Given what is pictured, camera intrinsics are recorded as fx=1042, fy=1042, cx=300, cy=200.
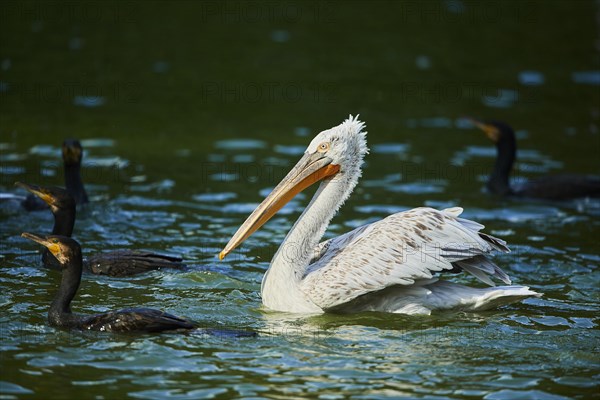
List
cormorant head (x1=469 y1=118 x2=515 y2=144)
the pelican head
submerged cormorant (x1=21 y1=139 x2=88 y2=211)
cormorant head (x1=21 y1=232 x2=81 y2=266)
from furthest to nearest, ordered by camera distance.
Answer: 1. cormorant head (x1=469 y1=118 x2=515 y2=144)
2. submerged cormorant (x1=21 y1=139 x2=88 y2=211)
3. the pelican head
4. cormorant head (x1=21 y1=232 x2=81 y2=266)

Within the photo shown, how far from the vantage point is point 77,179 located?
10883 millimetres

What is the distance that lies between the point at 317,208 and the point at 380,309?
37.2 inches

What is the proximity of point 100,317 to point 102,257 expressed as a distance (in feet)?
5.52

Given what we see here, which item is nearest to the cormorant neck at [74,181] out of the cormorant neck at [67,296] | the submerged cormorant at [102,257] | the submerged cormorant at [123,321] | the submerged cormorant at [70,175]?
the submerged cormorant at [70,175]

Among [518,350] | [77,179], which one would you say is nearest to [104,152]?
[77,179]

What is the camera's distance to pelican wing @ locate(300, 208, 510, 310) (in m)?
7.70

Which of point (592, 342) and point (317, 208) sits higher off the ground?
point (317, 208)

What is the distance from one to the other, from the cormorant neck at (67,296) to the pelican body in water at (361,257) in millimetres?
1128

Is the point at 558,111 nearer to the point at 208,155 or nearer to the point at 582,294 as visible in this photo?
the point at 208,155

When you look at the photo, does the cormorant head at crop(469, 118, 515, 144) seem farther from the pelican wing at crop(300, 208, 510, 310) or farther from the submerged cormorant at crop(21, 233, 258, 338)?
the submerged cormorant at crop(21, 233, 258, 338)

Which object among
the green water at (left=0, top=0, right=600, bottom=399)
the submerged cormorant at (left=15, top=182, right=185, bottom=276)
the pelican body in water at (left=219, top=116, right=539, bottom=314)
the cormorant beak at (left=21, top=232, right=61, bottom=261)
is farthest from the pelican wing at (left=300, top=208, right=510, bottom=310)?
the cormorant beak at (left=21, top=232, right=61, bottom=261)

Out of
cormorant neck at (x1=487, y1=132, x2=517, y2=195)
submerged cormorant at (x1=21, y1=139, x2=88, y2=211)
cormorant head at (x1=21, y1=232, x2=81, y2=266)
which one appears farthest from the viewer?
cormorant neck at (x1=487, y1=132, x2=517, y2=195)

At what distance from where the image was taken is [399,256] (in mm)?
7793

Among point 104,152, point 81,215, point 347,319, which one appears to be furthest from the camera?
point 104,152
